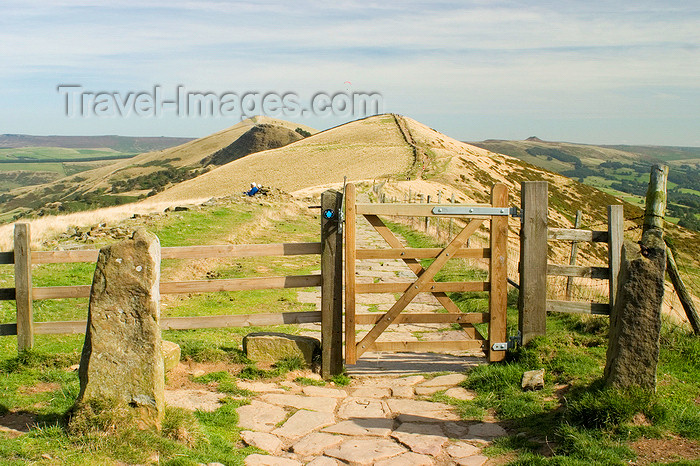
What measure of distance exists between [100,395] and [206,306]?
17.6ft

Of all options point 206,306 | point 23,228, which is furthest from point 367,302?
point 23,228

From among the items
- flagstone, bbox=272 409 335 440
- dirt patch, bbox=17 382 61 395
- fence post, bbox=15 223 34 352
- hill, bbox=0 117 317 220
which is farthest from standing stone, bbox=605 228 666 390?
hill, bbox=0 117 317 220

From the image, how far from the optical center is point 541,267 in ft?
23.6

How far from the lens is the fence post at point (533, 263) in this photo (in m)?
7.12

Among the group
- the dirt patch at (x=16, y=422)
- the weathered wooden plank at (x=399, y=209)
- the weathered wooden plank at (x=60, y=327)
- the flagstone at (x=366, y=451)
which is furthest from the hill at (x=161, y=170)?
the flagstone at (x=366, y=451)

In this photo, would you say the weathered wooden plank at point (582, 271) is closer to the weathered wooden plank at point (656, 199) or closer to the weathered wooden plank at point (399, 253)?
the weathered wooden plank at point (656, 199)

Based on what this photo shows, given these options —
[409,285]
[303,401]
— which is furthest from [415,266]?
[303,401]

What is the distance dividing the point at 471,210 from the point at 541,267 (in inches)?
43.2

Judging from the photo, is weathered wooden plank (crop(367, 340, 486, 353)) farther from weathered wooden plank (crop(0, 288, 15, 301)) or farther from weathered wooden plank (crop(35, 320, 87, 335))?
weathered wooden plank (crop(0, 288, 15, 301))

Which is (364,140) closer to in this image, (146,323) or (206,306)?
(206,306)

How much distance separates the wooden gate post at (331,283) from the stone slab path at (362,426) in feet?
1.38

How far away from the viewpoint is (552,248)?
32.0m

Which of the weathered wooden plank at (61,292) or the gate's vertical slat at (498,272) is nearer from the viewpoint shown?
the weathered wooden plank at (61,292)

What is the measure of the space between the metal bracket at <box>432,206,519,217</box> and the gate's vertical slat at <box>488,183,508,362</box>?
0.09m
